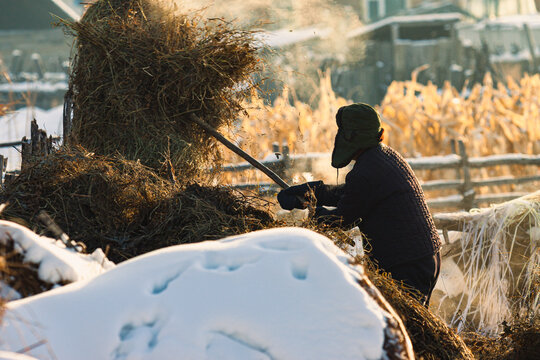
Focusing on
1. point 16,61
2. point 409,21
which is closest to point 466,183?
point 16,61

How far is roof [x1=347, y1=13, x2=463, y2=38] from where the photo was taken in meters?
28.0

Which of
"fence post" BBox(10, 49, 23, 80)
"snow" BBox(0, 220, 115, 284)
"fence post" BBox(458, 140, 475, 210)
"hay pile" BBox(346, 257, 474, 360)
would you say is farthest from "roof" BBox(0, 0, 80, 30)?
"hay pile" BBox(346, 257, 474, 360)

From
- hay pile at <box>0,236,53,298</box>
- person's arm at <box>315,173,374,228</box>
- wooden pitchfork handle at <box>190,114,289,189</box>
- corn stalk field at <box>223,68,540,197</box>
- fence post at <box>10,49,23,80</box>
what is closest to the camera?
hay pile at <box>0,236,53,298</box>

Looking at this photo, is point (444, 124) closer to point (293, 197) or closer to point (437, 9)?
point (293, 197)

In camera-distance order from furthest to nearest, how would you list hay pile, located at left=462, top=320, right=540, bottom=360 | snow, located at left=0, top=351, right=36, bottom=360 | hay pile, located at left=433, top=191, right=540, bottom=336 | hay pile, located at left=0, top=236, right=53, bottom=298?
hay pile, located at left=433, top=191, right=540, bottom=336 < hay pile, located at left=462, top=320, right=540, bottom=360 < hay pile, located at left=0, top=236, right=53, bottom=298 < snow, located at left=0, top=351, right=36, bottom=360

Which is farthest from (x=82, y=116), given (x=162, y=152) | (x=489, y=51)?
(x=489, y=51)

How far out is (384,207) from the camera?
307 cm

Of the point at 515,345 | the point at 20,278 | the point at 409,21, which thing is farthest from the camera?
the point at 409,21

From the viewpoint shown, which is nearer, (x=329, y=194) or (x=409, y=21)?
(x=329, y=194)

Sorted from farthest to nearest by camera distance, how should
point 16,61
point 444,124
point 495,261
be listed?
point 16,61, point 444,124, point 495,261

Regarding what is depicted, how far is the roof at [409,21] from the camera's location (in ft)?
91.8

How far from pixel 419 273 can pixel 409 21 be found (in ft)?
89.3

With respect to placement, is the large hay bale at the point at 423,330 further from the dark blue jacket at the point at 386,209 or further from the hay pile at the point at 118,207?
the hay pile at the point at 118,207

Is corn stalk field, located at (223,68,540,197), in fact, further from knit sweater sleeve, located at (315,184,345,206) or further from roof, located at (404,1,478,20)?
roof, located at (404,1,478,20)
